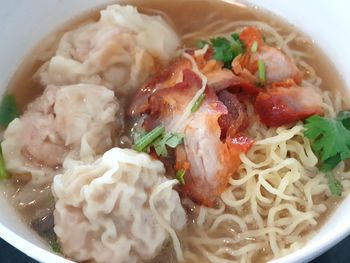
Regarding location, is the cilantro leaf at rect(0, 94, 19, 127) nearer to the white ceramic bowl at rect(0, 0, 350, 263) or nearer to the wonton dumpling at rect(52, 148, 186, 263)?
the white ceramic bowl at rect(0, 0, 350, 263)

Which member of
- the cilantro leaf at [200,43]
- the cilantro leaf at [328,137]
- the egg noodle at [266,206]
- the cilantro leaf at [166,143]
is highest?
the cilantro leaf at [200,43]

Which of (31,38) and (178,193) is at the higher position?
(31,38)

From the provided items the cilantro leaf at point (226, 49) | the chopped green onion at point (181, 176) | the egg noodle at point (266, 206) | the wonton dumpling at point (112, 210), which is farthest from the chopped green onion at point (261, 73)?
the wonton dumpling at point (112, 210)

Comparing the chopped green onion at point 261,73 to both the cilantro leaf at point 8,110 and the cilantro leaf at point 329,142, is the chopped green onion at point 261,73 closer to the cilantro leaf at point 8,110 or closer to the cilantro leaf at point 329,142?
the cilantro leaf at point 329,142

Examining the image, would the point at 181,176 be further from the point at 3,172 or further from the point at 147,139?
the point at 3,172

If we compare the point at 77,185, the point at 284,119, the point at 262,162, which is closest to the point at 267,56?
the point at 284,119

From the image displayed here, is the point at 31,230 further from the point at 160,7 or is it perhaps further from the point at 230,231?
the point at 160,7
